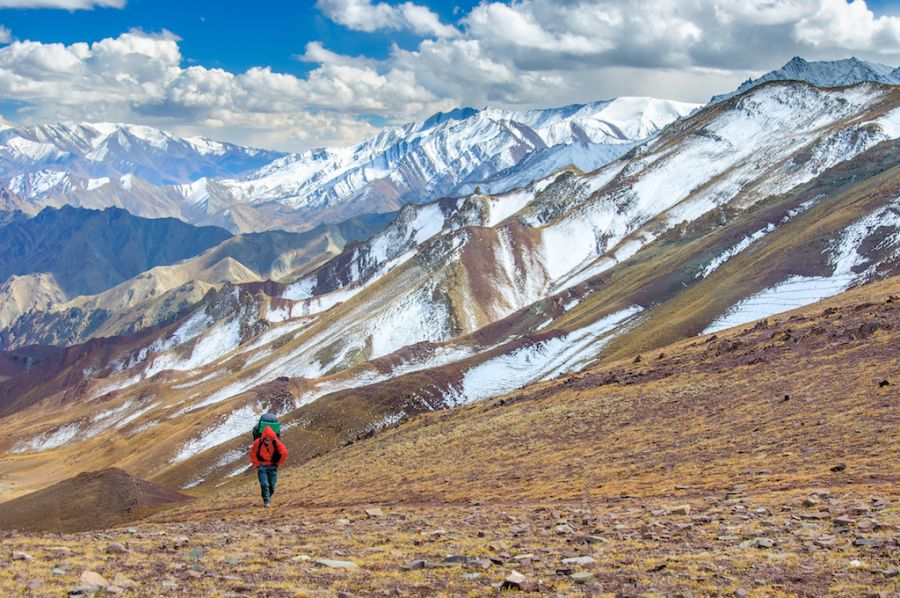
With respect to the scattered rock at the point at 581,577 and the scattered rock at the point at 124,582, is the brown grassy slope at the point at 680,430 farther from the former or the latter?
the scattered rock at the point at 124,582

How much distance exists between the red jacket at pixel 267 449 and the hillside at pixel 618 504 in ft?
7.29

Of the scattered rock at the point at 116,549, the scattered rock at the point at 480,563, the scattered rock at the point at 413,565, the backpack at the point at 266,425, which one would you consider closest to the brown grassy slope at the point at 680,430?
the backpack at the point at 266,425

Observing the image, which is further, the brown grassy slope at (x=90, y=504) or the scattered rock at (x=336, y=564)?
the brown grassy slope at (x=90, y=504)

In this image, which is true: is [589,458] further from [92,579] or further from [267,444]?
[92,579]

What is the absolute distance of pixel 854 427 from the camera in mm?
27516

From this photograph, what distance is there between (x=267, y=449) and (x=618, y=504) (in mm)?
11507

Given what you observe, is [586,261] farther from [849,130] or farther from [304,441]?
[304,441]

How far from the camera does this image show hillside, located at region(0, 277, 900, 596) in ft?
45.3

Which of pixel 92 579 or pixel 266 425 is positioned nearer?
pixel 92 579

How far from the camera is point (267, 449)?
75.5 ft

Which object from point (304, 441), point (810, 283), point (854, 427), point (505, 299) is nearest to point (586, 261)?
point (505, 299)

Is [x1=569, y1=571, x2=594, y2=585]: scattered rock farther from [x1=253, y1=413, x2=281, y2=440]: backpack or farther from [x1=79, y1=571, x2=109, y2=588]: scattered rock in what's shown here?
[x1=253, y1=413, x2=281, y2=440]: backpack

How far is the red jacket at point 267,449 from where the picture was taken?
74.6ft

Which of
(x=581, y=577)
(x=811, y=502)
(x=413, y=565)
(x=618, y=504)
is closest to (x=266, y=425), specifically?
(x=413, y=565)
